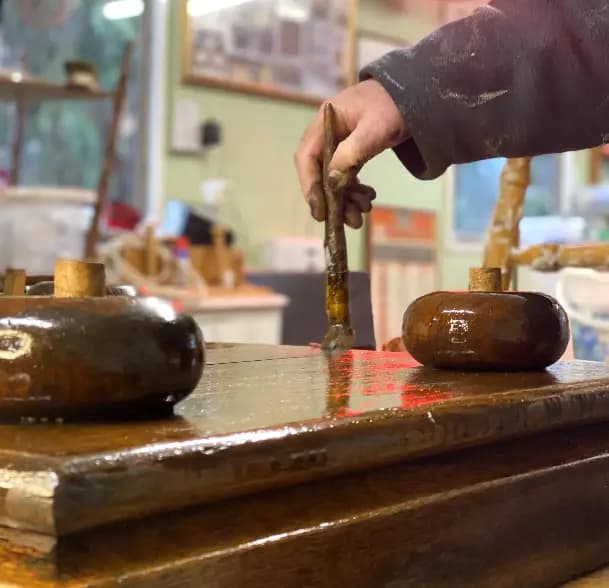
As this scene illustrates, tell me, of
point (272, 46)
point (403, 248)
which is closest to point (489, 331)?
point (272, 46)

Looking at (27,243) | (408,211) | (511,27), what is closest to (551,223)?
(408,211)

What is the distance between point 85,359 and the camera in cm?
44

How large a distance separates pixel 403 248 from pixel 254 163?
0.85 metres

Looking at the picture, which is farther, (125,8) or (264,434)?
(125,8)

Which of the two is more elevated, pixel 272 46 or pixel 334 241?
pixel 272 46

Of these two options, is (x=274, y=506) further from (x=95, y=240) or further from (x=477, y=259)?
(x=477, y=259)

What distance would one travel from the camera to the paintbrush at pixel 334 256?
89 centimetres

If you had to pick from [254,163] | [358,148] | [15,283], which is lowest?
[15,283]

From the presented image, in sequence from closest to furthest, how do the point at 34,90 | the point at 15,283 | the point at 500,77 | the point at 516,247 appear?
the point at 15,283 < the point at 500,77 < the point at 516,247 < the point at 34,90

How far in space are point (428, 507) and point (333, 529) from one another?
0.08m

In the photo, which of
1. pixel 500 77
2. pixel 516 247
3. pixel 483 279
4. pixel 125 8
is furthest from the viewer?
pixel 125 8

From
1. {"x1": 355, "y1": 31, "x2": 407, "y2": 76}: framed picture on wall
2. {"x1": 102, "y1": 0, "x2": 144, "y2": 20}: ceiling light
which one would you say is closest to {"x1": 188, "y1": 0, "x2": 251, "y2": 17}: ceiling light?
{"x1": 102, "y1": 0, "x2": 144, "y2": 20}: ceiling light

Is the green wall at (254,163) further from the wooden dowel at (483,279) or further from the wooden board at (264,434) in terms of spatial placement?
the wooden board at (264,434)

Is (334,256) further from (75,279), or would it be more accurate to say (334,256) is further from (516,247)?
(516,247)
